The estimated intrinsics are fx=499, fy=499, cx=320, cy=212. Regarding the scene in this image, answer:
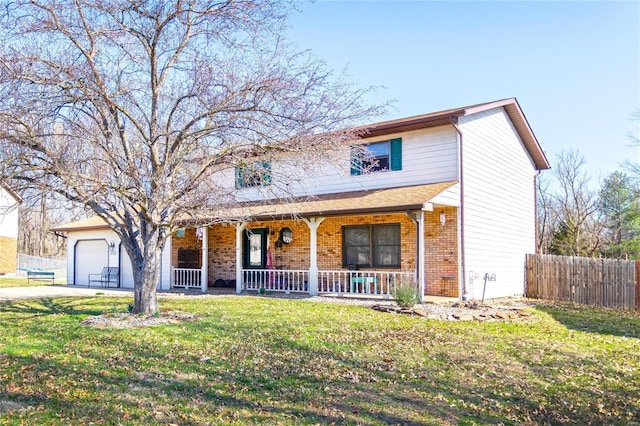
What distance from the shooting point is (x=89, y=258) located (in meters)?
22.4

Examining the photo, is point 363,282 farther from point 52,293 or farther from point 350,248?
point 52,293

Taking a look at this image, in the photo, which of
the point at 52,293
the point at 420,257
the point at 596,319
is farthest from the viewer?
the point at 52,293

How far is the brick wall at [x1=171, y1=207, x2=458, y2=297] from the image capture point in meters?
14.8

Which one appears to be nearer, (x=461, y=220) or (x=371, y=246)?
(x=461, y=220)

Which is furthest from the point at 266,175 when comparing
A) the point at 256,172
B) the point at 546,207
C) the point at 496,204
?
the point at 546,207

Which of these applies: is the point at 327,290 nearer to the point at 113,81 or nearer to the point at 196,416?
the point at 113,81

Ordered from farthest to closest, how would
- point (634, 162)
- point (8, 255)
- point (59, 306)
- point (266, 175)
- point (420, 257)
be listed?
point (8, 255)
point (634, 162)
point (420, 257)
point (59, 306)
point (266, 175)

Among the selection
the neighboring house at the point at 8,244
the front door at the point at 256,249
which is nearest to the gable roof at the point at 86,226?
the front door at the point at 256,249

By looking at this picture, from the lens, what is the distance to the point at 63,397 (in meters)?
5.17

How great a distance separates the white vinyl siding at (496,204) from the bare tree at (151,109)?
6.38 metres

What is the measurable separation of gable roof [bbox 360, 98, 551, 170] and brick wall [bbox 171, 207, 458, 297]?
8.56 feet

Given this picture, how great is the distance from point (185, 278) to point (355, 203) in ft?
26.9

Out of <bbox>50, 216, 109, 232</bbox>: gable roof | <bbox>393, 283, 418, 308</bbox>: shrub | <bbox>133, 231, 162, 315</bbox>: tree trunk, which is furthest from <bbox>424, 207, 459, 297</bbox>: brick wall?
<bbox>50, 216, 109, 232</bbox>: gable roof

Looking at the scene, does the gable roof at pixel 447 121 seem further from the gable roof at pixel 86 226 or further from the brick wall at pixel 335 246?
the gable roof at pixel 86 226
